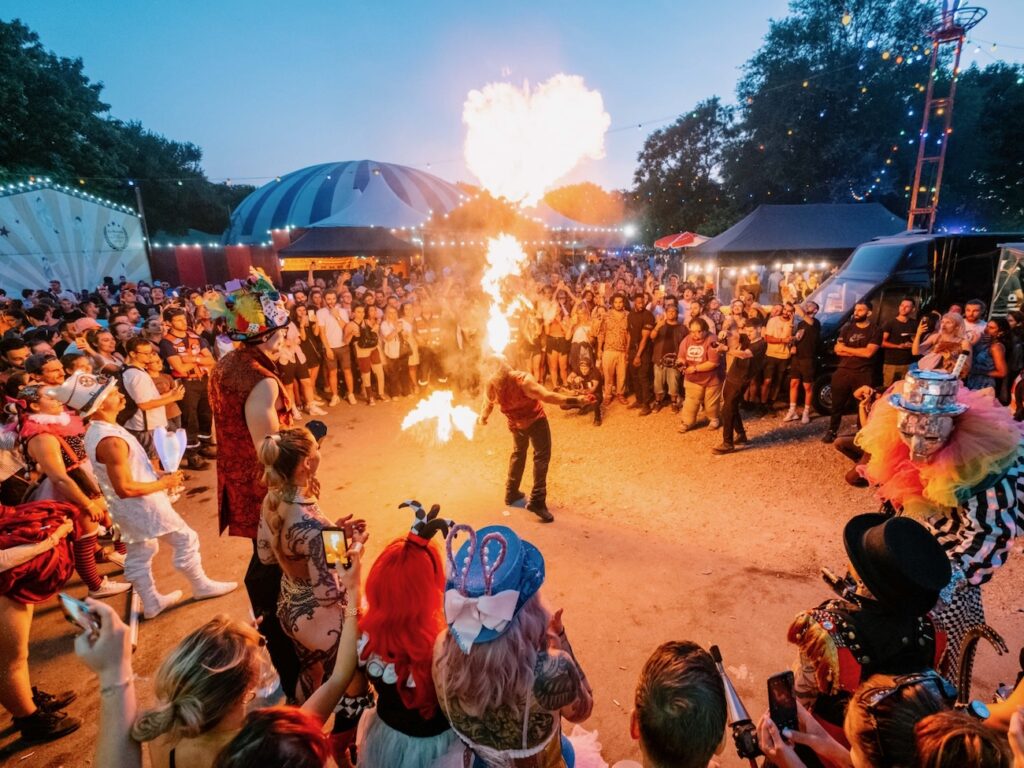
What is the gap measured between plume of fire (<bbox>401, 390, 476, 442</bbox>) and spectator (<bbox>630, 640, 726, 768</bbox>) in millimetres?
6796

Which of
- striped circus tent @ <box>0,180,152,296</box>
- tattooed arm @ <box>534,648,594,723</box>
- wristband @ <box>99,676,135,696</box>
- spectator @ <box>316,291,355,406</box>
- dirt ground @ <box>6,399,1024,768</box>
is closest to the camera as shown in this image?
wristband @ <box>99,676,135,696</box>

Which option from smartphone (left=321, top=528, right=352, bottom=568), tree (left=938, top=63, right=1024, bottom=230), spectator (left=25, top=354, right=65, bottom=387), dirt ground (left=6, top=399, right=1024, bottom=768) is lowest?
dirt ground (left=6, top=399, right=1024, bottom=768)

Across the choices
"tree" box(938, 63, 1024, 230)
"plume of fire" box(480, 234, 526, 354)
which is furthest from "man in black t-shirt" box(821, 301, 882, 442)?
"tree" box(938, 63, 1024, 230)

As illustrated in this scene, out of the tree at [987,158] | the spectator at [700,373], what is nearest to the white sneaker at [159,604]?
the spectator at [700,373]

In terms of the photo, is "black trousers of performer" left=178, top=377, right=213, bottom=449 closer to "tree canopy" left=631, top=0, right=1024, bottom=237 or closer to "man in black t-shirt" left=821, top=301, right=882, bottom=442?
"man in black t-shirt" left=821, top=301, right=882, bottom=442

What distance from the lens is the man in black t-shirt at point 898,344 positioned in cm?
743

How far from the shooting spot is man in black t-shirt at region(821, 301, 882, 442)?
23.7 feet

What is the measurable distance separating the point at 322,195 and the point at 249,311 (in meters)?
33.1

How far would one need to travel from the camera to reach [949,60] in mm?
26141

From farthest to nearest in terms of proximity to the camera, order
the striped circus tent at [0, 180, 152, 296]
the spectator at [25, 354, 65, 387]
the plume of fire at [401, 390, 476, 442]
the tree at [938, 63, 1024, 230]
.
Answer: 1. the tree at [938, 63, 1024, 230]
2. the striped circus tent at [0, 180, 152, 296]
3. the plume of fire at [401, 390, 476, 442]
4. the spectator at [25, 354, 65, 387]

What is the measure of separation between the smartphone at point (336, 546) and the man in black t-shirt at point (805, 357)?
779 centimetres

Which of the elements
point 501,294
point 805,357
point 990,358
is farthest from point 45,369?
point 990,358

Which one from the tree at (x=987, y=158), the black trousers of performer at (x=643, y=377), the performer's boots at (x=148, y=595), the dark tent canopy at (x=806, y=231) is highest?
the tree at (x=987, y=158)

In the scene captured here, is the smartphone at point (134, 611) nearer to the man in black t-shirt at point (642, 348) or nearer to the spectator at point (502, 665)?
the spectator at point (502, 665)
